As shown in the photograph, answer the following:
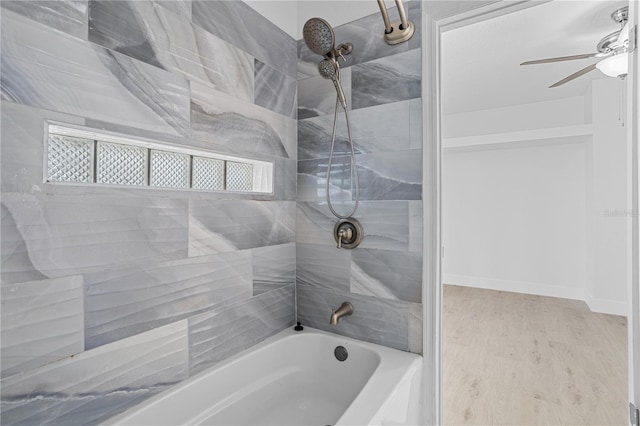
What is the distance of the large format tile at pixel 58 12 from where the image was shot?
86 centimetres

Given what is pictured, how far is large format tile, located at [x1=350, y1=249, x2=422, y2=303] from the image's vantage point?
151cm

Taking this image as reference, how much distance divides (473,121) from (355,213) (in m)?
4.12

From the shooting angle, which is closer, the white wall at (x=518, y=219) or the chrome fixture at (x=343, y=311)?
the chrome fixture at (x=343, y=311)

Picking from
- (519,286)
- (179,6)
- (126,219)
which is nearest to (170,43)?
(179,6)

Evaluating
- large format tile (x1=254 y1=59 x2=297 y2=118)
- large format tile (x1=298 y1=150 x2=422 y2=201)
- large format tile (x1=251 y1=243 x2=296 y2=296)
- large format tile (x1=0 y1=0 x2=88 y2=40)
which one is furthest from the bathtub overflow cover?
large format tile (x1=0 y1=0 x2=88 y2=40)

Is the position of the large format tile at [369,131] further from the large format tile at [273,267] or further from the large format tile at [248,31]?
the large format tile at [273,267]

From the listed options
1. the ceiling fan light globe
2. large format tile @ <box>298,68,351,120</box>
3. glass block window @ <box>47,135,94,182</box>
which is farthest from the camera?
the ceiling fan light globe

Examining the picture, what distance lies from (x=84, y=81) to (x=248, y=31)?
835mm

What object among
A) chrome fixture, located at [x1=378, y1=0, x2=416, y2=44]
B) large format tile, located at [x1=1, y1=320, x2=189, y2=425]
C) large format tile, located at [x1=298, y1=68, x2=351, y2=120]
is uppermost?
chrome fixture, located at [x1=378, y1=0, x2=416, y2=44]

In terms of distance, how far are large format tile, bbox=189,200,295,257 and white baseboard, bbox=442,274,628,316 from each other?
267cm

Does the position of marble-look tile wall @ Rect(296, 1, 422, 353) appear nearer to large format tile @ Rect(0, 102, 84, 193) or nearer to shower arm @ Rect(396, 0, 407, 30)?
shower arm @ Rect(396, 0, 407, 30)

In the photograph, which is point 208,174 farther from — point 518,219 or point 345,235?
point 518,219

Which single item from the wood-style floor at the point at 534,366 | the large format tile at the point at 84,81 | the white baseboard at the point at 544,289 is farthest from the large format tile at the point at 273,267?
the white baseboard at the point at 544,289

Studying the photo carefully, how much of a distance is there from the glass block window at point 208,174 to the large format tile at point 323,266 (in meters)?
0.63
